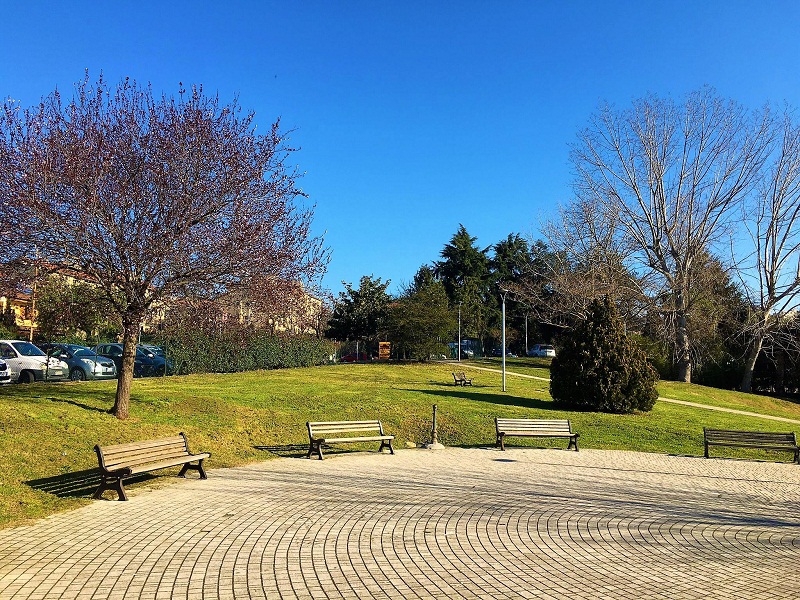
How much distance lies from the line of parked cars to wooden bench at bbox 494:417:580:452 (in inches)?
443

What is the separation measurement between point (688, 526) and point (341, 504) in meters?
4.65

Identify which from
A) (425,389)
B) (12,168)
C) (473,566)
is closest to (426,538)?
(473,566)

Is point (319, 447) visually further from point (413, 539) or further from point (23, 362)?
point (23, 362)

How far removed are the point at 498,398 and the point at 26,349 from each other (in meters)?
16.2

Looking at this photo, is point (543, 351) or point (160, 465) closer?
point (160, 465)

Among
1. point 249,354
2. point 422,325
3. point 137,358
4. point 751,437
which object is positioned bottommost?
point 751,437

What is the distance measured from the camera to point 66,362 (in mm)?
22719

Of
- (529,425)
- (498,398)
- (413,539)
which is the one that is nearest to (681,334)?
(498,398)

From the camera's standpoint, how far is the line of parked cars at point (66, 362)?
2016cm

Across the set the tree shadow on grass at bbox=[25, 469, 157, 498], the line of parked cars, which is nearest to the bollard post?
the tree shadow on grass at bbox=[25, 469, 157, 498]

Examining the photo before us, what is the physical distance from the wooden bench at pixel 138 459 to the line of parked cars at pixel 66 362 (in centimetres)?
949

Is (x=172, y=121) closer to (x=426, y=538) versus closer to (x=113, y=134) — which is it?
(x=113, y=134)

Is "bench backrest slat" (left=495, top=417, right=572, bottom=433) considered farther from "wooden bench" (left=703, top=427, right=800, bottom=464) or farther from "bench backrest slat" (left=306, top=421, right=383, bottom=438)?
"wooden bench" (left=703, top=427, right=800, bottom=464)

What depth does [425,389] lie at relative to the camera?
2439 cm
